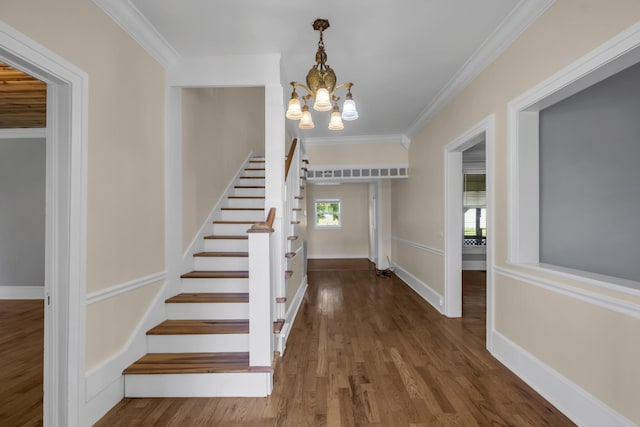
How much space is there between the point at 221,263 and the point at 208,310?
0.62 meters

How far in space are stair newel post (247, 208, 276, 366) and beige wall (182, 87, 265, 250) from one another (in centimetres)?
122

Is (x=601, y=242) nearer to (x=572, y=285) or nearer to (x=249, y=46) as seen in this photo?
(x=572, y=285)

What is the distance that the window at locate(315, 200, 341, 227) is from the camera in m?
9.63

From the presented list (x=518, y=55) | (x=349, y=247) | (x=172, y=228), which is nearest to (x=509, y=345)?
(x=518, y=55)

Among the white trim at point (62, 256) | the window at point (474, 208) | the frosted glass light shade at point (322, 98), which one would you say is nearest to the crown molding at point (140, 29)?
the white trim at point (62, 256)

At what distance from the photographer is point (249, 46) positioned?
268 centimetres

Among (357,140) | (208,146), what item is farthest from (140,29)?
(357,140)

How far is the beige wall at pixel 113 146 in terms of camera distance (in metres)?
1.73

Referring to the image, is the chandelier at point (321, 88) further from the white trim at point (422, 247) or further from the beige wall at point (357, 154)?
the beige wall at point (357, 154)

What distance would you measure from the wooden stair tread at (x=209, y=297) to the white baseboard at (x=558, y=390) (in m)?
2.25

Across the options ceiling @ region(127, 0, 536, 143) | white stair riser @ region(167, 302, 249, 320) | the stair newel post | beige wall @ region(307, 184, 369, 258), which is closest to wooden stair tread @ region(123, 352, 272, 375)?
the stair newel post

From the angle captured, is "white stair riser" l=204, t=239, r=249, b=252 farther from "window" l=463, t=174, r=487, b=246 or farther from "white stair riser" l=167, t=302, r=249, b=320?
"window" l=463, t=174, r=487, b=246

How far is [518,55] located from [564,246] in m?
1.81

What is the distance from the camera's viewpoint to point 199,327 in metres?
2.51
